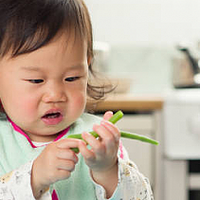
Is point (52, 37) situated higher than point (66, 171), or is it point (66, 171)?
point (52, 37)

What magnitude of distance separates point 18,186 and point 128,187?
186 millimetres

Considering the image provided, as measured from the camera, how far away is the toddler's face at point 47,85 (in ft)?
2.55

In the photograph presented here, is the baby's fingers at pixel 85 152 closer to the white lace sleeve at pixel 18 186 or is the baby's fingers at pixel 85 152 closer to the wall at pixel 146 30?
the white lace sleeve at pixel 18 186

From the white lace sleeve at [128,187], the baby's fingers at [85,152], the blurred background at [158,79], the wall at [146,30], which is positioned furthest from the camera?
the wall at [146,30]

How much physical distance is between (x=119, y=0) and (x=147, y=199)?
6.28 ft

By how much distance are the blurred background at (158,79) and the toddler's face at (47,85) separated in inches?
34.6

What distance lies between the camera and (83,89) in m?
0.84

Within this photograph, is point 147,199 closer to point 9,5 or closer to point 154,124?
point 9,5

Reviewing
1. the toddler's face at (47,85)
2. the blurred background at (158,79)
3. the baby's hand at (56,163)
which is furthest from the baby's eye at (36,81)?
the blurred background at (158,79)

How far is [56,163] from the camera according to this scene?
27.4 inches

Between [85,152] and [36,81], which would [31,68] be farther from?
[85,152]

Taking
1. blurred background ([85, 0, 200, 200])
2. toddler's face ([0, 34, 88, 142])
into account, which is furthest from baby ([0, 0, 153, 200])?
blurred background ([85, 0, 200, 200])

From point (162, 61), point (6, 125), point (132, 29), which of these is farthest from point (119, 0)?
point (6, 125)

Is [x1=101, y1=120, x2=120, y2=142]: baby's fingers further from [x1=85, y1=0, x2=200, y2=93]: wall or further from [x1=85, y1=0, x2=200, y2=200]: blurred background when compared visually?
[x1=85, y1=0, x2=200, y2=93]: wall
